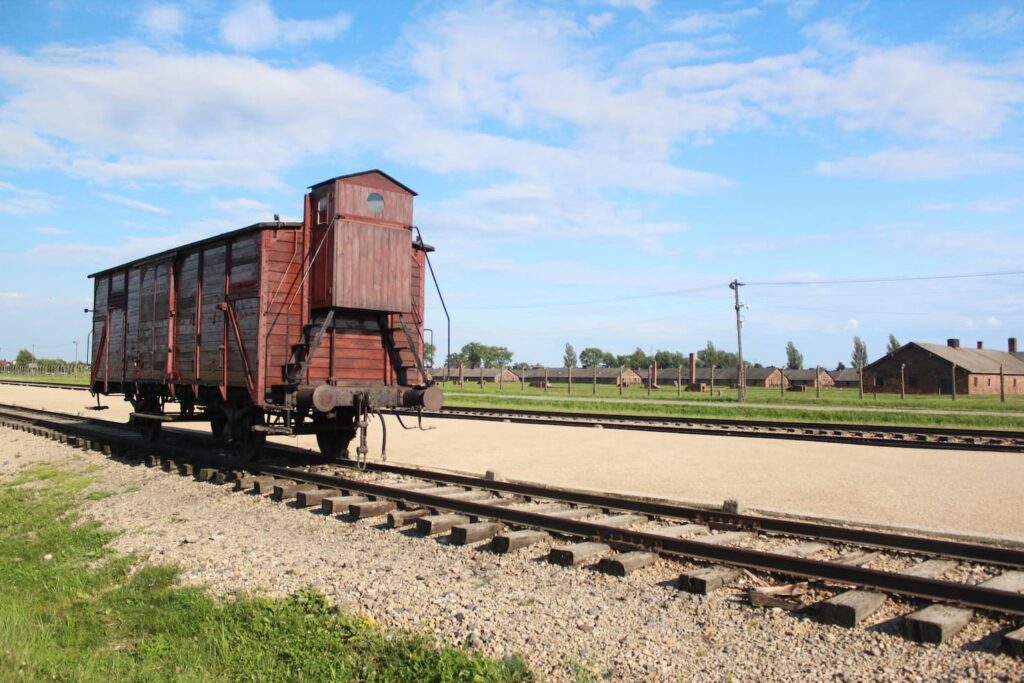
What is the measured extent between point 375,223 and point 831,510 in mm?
7682

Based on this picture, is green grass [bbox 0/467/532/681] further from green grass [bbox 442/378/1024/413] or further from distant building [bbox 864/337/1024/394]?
distant building [bbox 864/337/1024/394]

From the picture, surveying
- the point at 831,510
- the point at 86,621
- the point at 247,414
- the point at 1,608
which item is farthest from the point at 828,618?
the point at 247,414

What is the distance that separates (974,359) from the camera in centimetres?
6141

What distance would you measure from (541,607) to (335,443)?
852cm

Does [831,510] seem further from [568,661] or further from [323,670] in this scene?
[323,670]

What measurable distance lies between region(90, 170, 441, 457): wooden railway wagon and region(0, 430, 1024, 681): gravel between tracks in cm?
306

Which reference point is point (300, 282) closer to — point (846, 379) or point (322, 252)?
point (322, 252)

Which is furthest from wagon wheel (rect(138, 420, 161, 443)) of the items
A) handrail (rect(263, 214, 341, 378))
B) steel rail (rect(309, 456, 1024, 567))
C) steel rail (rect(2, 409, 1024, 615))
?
steel rail (rect(309, 456, 1024, 567))

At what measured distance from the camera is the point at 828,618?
5.04 metres

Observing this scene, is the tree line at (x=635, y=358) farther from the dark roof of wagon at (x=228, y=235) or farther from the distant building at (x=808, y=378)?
the dark roof of wagon at (x=228, y=235)

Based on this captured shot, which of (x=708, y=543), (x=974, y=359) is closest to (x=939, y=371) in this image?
(x=974, y=359)

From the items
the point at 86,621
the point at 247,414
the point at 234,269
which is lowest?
the point at 86,621

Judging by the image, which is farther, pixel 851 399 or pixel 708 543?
pixel 851 399

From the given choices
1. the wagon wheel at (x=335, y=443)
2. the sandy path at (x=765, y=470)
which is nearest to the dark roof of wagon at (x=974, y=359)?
the sandy path at (x=765, y=470)
